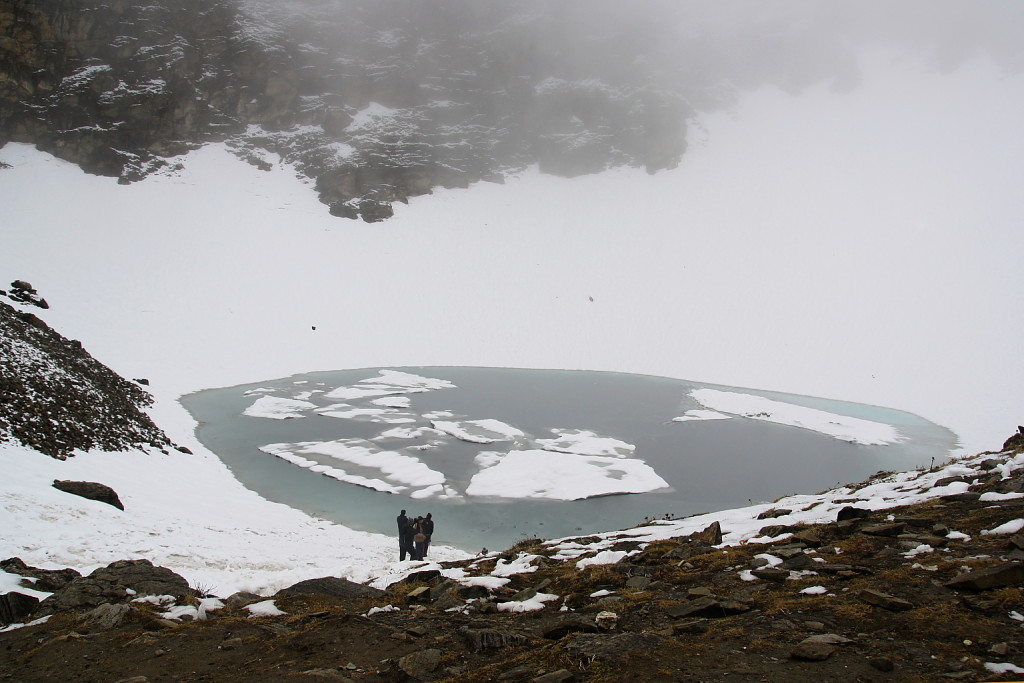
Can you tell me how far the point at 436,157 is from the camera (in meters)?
91.2

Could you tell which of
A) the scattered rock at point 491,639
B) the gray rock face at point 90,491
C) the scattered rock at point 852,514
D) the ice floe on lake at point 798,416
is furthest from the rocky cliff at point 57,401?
the ice floe on lake at point 798,416

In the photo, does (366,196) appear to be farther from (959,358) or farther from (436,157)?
(959,358)

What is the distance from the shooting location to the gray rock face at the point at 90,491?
1206cm

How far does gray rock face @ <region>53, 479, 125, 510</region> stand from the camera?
12061 mm

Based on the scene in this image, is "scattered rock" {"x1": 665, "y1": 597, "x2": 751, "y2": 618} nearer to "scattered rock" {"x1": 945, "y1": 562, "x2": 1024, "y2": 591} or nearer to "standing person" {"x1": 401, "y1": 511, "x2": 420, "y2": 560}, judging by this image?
"scattered rock" {"x1": 945, "y1": 562, "x2": 1024, "y2": 591}

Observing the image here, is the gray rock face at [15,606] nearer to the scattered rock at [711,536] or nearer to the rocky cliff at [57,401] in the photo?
the rocky cliff at [57,401]

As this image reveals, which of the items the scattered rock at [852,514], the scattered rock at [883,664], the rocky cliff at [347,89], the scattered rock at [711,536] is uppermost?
the rocky cliff at [347,89]

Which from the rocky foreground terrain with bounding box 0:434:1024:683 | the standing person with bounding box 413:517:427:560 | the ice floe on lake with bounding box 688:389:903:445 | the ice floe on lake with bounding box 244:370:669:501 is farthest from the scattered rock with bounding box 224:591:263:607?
the ice floe on lake with bounding box 688:389:903:445

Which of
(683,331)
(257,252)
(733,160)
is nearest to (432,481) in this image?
(683,331)

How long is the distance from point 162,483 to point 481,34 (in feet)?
395

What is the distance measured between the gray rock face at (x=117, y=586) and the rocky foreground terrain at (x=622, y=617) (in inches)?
1.2

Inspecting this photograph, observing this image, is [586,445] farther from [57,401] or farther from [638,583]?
[57,401]

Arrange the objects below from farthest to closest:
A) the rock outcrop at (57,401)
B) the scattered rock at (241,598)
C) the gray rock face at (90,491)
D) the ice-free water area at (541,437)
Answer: the ice-free water area at (541,437)
the rock outcrop at (57,401)
the gray rock face at (90,491)
the scattered rock at (241,598)

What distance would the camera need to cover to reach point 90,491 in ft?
40.1
